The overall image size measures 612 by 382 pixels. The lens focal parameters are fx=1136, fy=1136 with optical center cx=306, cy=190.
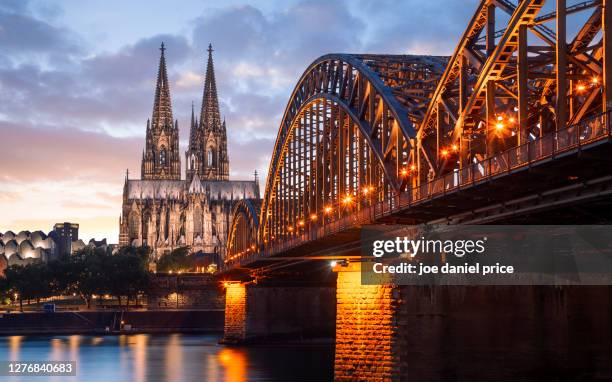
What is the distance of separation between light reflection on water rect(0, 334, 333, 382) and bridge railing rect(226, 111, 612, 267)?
961 inches

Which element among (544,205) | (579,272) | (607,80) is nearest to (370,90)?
(579,272)

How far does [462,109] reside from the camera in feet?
169

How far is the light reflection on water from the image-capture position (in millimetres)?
87938

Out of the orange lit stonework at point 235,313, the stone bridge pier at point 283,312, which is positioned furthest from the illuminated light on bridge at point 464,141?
the orange lit stonework at point 235,313

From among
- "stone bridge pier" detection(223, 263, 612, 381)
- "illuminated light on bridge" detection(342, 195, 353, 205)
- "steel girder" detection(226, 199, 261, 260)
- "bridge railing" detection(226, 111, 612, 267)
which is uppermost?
"steel girder" detection(226, 199, 261, 260)

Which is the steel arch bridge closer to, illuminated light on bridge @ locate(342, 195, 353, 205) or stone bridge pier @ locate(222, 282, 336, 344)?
illuminated light on bridge @ locate(342, 195, 353, 205)

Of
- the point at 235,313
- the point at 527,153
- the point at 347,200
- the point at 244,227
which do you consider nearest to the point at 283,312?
the point at 235,313

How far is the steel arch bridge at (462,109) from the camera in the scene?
4088cm

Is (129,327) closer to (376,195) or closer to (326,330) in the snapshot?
(326,330)

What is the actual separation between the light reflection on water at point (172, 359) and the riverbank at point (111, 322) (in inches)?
775

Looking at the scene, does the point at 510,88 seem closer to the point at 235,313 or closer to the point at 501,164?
the point at 501,164

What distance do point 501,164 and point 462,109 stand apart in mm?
10032

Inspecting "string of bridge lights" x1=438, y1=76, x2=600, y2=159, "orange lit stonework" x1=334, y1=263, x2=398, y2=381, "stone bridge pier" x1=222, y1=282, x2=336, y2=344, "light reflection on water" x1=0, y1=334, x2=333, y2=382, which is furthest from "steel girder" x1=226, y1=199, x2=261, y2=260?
"string of bridge lights" x1=438, y1=76, x2=600, y2=159

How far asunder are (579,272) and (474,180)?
1945 cm
